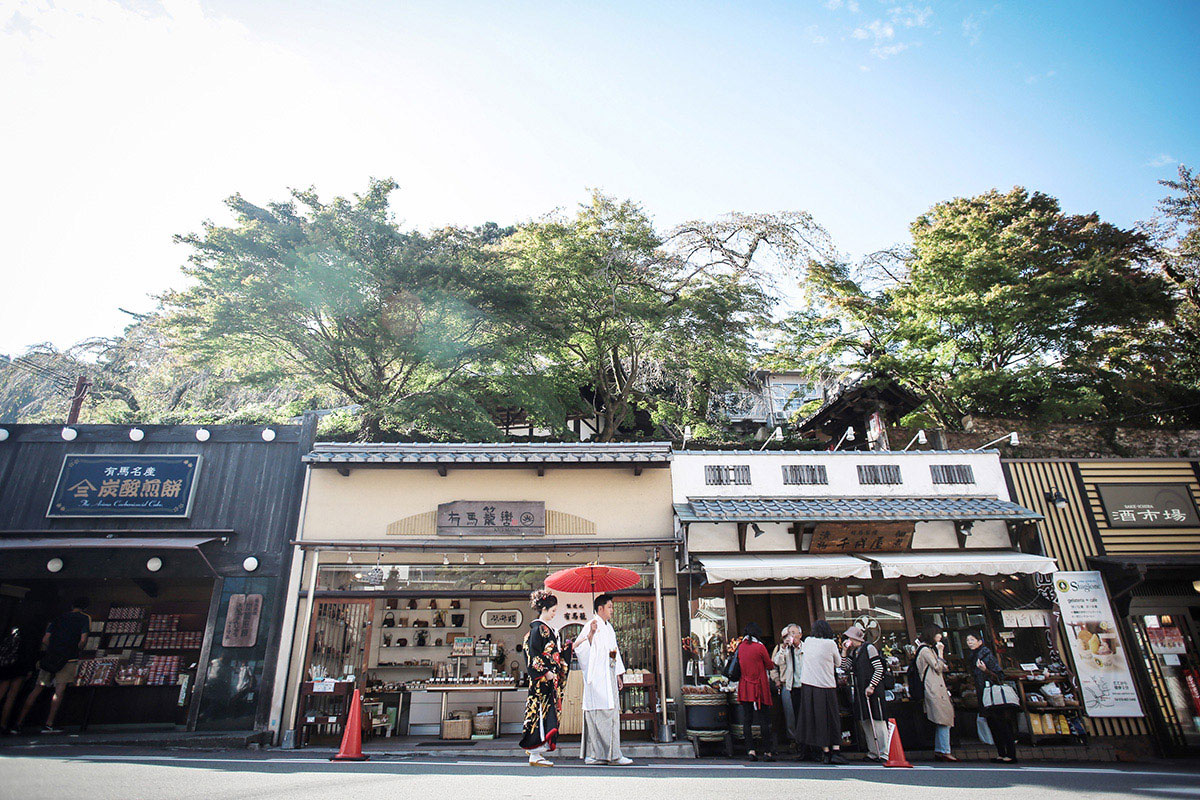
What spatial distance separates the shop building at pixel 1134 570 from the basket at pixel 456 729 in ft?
34.3

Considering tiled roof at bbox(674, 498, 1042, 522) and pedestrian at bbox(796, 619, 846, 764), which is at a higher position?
tiled roof at bbox(674, 498, 1042, 522)

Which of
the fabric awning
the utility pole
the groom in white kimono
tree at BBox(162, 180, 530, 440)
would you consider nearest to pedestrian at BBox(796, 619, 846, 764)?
the groom in white kimono

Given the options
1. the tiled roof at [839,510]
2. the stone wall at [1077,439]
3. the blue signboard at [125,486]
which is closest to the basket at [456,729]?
the tiled roof at [839,510]

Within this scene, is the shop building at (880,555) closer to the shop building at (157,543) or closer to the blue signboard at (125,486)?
the shop building at (157,543)

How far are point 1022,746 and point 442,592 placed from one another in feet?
32.1

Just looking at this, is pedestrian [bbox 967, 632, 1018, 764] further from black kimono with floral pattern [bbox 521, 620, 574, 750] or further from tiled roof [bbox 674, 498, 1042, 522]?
black kimono with floral pattern [bbox 521, 620, 574, 750]

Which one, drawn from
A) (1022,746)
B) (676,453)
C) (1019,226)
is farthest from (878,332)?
(1022,746)

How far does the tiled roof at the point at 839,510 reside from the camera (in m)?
10.4

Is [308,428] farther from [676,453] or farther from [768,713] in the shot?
[768,713]

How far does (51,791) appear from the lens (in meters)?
4.71

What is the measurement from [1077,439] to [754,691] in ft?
44.4

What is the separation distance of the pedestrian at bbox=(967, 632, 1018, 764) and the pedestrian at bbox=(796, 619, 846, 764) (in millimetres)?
2318

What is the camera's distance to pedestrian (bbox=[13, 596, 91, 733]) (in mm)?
9750

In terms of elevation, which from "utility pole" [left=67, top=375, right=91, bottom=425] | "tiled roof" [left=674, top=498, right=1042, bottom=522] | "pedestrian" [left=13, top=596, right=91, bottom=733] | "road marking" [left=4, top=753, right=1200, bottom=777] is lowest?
"road marking" [left=4, top=753, right=1200, bottom=777]
